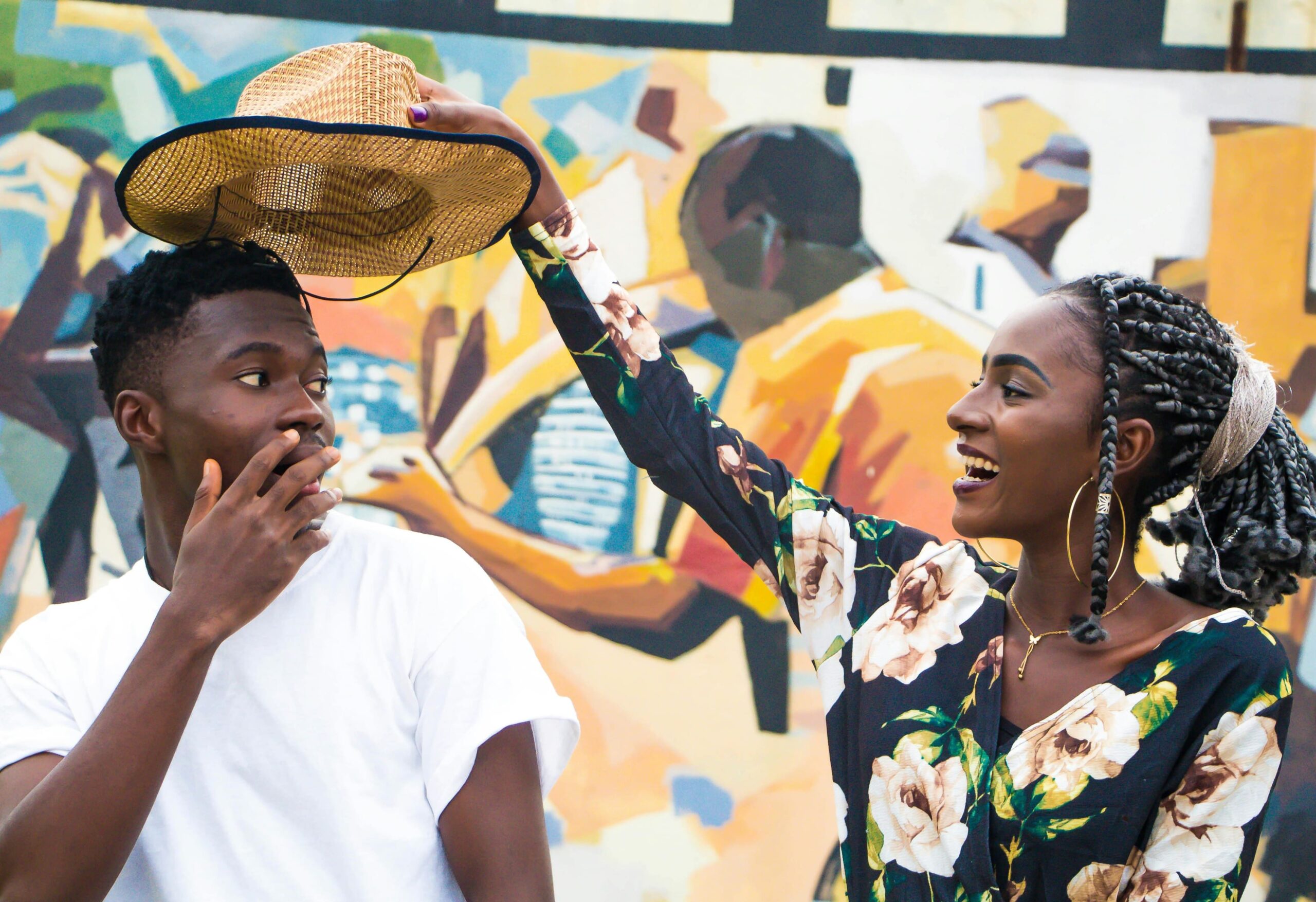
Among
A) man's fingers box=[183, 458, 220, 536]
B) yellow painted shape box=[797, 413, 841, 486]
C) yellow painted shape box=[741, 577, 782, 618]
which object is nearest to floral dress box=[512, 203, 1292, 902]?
man's fingers box=[183, 458, 220, 536]

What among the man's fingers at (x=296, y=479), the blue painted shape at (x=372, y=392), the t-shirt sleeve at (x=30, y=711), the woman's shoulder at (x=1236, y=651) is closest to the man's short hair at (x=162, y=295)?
the man's fingers at (x=296, y=479)

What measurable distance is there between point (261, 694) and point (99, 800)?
0.24 metres

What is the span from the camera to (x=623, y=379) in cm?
186

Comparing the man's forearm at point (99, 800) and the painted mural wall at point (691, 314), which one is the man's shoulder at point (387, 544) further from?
the painted mural wall at point (691, 314)

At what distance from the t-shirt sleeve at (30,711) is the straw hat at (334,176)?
0.64 m

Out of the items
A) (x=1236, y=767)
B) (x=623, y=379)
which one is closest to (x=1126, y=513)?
(x=1236, y=767)

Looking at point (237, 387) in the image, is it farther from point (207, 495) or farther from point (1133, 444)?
point (1133, 444)

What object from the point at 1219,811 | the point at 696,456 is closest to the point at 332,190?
the point at 696,456

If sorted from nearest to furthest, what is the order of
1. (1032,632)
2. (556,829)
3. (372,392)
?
(1032,632) < (556,829) < (372,392)

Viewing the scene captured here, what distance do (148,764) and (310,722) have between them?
0.68 ft

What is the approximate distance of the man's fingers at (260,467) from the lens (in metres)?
1.50

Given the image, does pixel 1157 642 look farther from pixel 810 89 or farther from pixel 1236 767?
pixel 810 89

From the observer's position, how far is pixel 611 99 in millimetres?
3389

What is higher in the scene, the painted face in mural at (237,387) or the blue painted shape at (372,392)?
the painted face in mural at (237,387)
